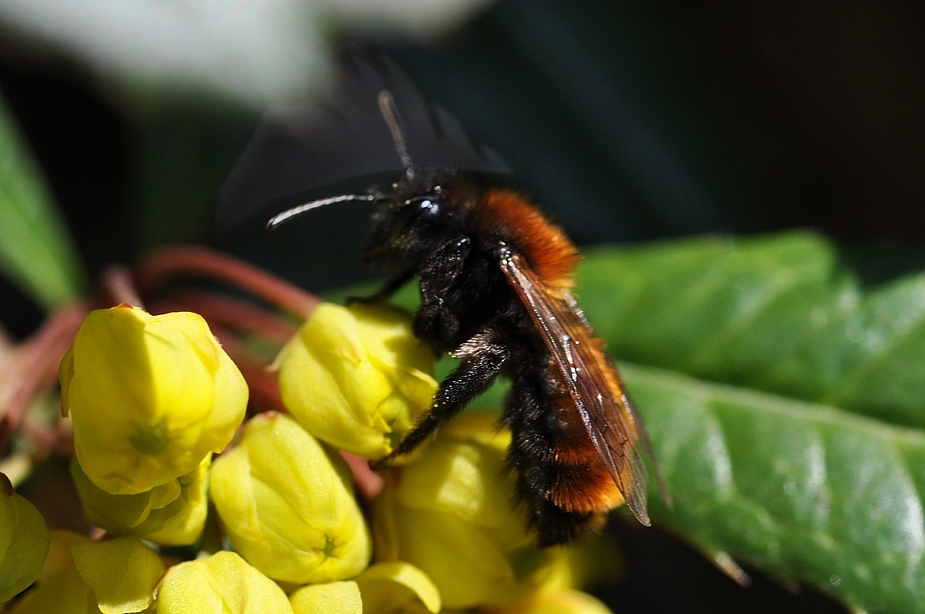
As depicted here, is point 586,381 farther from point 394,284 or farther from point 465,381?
point 394,284

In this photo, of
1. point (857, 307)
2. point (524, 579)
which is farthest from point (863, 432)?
point (524, 579)

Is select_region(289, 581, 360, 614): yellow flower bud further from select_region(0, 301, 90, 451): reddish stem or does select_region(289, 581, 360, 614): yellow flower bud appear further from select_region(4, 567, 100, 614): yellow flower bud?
select_region(0, 301, 90, 451): reddish stem

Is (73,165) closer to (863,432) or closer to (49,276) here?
(49,276)

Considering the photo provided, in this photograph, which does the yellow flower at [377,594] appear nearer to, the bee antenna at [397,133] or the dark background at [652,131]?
the bee antenna at [397,133]

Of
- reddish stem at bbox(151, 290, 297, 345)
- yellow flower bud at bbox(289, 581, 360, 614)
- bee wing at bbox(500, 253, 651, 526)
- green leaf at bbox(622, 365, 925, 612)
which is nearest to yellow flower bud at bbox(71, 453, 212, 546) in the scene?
yellow flower bud at bbox(289, 581, 360, 614)

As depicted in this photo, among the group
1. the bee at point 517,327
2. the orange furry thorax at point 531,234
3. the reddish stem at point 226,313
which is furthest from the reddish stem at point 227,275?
the orange furry thorax at point 531,234
